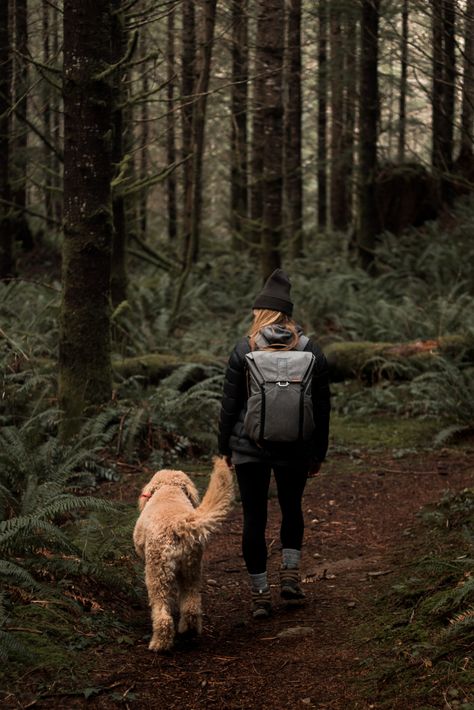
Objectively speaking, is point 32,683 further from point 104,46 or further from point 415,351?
point 415,351

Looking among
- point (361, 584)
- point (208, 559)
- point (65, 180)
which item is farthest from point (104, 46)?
point (361, 584)

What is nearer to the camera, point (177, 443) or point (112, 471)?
point (112, 471)

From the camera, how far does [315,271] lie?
2034 centimetres

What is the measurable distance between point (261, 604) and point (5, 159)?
37.2 ft

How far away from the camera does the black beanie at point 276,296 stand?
5.26m

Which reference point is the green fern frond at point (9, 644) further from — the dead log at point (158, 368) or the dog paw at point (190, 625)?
the dead log at point (158, 368)

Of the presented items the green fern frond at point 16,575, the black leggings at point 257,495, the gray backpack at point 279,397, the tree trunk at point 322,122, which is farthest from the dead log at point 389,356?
the tree trunk at point 322,122

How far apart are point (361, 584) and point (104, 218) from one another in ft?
14.3

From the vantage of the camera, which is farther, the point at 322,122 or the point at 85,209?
the point at 322,122

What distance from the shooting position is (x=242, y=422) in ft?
17.1

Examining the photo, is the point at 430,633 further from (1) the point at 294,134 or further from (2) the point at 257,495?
(1) the point at 294,134

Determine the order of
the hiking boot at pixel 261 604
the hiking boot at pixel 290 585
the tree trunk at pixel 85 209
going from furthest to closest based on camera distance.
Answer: the tree trunk at pixel 85 209 → the hiking boot at pixel 290 585 → the hiking boot at pixel 261 604

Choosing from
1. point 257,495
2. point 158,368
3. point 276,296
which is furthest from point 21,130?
point 257,495

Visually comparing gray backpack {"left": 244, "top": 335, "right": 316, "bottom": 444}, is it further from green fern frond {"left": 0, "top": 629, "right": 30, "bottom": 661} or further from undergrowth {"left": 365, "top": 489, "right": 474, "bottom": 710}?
green fern frond {"left": 0, "top": 629, "right": 30, "bottom": 661}
